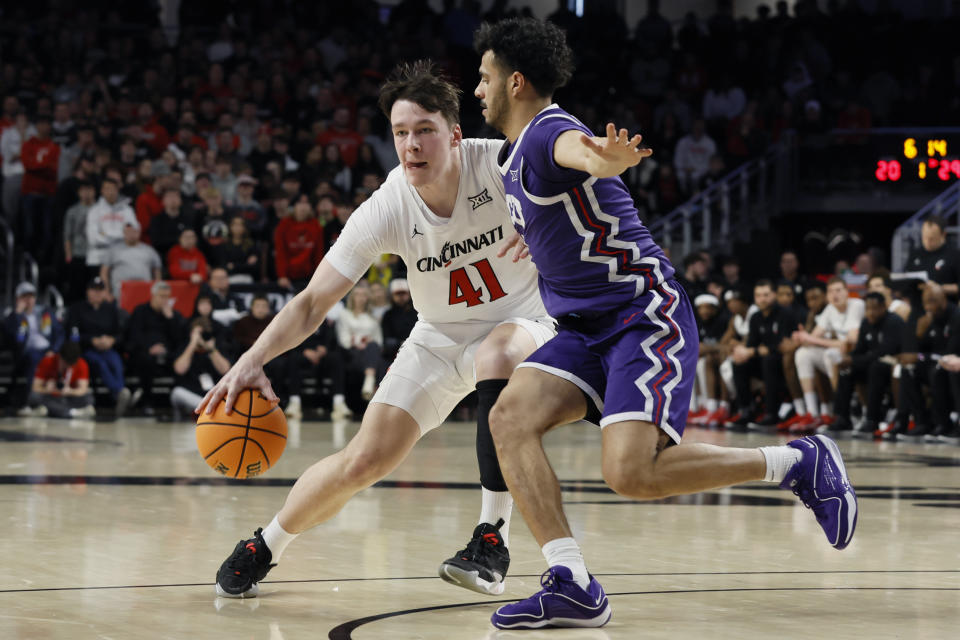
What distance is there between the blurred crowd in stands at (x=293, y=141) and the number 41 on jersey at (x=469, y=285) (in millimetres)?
8255

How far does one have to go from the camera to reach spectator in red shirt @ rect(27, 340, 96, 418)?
535 inches

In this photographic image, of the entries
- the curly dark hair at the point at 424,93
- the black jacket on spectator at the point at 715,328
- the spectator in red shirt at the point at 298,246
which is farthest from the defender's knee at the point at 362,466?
the spectator in red shirt at the point at 298,246

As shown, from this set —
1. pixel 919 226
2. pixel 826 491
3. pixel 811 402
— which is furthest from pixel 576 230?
pixel 919 226

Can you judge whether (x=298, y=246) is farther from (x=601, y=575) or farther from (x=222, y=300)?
(x=601, y=575)

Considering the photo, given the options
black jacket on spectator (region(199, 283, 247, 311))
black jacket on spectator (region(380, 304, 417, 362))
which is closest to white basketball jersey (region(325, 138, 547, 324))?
black jacket on spectator (region(380, 304, 417, 362))

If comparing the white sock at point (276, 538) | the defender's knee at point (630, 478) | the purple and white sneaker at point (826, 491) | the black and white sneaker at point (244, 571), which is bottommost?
the black and white sneaker at point (244, 571)

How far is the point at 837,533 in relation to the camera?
4492 mm

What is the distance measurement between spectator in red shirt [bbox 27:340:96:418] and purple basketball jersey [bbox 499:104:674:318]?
33.0 feet

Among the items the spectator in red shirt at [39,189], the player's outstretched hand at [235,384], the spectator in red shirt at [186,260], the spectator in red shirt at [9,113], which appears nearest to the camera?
the player's outstretched hand at [235,384]

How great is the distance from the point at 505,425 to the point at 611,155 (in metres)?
0.94

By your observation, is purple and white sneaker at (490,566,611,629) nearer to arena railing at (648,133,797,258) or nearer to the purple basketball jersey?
the purple basketball jersey

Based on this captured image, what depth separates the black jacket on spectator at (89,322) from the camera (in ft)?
45.2

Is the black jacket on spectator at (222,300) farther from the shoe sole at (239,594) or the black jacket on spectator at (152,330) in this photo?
the shoe sole at (239,594)

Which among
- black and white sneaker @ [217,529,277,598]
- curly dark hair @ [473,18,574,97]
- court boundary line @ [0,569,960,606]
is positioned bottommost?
court boundary line @ [0,569,960,606]
